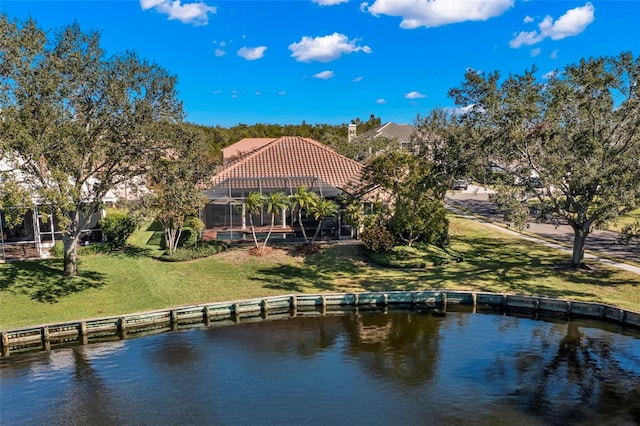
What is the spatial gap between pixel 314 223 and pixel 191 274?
11.9 meters

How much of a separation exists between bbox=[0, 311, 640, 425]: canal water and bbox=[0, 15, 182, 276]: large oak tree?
767 centimetres

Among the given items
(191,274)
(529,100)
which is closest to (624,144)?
(529,100)

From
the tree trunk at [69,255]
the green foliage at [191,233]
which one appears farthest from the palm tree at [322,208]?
the tree trunk at [69,255]

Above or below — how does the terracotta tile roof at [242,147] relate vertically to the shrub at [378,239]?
above

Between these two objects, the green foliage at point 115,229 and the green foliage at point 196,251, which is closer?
the green foliage at point 196,251

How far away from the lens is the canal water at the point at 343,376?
1417 centimetres

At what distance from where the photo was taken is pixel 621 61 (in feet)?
80.1

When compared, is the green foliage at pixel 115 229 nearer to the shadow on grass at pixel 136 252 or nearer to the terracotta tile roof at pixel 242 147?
the shadow on grass at pixel 136 252

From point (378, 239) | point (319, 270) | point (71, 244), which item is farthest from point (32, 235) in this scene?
point (378, 239)

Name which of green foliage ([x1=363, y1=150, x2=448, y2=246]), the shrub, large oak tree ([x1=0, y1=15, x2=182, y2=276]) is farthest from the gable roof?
large oak tree ([x1=0, y1=15, x2=182, y2=276])

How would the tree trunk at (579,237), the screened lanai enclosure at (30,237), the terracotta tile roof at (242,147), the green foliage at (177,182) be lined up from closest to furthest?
1. the tree trunk at (579,237)
2. the green foliage at (177,182)
3. the screened lanai enclosure at (30,237)
4. the terracotta tile roof at (242,147)

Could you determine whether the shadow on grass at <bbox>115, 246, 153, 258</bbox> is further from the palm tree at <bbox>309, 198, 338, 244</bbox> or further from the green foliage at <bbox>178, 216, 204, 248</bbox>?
the palm tree at <bbox>309, 198, 338, 244</bbox>

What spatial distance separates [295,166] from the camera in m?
37.3

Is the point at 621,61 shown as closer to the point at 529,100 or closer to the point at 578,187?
the point at 529,100
